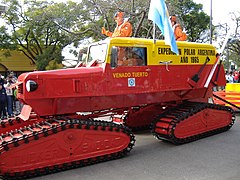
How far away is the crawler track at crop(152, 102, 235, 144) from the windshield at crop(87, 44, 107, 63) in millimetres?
2231

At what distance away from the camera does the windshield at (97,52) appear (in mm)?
6831

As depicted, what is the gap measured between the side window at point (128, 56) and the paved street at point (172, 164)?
6.89ft

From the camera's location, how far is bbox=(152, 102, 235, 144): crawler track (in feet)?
24.0

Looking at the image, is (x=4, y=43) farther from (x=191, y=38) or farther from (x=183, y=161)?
(x=183, y=161)

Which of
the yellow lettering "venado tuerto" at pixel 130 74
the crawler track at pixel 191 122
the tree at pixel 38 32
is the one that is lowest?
the crawler track at pixel 191 122

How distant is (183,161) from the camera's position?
6078 mm

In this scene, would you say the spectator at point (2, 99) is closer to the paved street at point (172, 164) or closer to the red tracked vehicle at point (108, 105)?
the red tracked vehicle at point (108, 105)

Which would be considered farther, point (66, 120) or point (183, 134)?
point (183, 134)

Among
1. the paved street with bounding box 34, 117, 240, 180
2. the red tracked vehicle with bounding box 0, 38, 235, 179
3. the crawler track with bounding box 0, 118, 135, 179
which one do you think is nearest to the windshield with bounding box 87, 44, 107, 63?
the red tracked vehicle with bounding box 0, 38, 235, 179

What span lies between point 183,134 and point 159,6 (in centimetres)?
327

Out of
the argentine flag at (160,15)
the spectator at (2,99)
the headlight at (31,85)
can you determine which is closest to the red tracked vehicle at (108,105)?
the headlight at (31,85)

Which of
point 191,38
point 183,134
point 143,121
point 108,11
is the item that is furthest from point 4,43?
point 183,134

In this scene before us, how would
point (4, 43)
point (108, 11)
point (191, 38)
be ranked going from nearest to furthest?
point (108, 11) → point (4, 43) → point (191, 38)

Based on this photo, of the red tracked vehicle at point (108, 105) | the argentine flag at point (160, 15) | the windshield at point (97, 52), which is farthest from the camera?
the argentine flag at point (160, 15)
